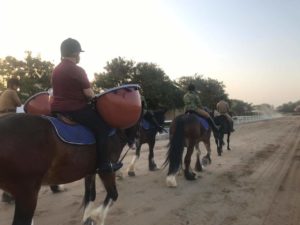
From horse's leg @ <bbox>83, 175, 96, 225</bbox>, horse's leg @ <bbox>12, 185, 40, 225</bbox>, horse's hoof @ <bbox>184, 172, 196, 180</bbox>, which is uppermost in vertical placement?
horse's leg @ <bbox>12, 185, 40, 225</bbox>

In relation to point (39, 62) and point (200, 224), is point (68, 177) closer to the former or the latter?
point (200, 224)

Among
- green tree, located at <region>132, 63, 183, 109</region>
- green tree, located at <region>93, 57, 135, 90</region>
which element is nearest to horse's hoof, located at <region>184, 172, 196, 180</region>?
green tree, located at <region>132, 63, 183, 109</region>

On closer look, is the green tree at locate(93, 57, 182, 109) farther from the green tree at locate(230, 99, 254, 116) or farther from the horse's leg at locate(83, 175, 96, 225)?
the horse's leg at locate(83, 175, 96, 225)

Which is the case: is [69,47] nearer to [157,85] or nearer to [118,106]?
[118,106]

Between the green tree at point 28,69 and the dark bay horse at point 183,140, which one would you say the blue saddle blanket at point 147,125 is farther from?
the green tree at point 28,69

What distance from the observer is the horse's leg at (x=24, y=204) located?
4098 millimetres

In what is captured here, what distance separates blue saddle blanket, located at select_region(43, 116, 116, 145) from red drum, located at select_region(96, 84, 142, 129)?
378 millimetres

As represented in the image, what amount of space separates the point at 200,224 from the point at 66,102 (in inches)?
114

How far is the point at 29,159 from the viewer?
13.5ft

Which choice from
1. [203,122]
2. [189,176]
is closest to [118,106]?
[189,176]

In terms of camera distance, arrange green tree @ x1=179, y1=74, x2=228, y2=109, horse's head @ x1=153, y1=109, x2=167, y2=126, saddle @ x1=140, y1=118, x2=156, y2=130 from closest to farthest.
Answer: horse's head @ x1=153, y1=109, x2=167, y2=126
saddle @ x1=140, y1=118, x2=156, y2=130
green tree @ x1=179, y1=74, x2=228, y2=109

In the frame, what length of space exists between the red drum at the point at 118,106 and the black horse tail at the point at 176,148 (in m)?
3.90

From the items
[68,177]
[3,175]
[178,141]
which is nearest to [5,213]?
[68,177]

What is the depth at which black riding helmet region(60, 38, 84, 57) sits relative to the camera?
5285 mm
